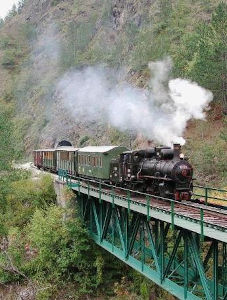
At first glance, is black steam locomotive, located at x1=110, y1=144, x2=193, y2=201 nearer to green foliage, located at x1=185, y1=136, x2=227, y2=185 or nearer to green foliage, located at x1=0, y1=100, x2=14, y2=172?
green foliage, located at x1=185, y1=136, x2=227, y2=185

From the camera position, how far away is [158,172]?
749 inches

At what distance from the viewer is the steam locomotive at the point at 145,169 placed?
1834 cm

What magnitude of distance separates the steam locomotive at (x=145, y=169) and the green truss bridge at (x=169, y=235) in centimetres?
65

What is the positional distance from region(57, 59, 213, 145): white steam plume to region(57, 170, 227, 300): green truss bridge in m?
5.41

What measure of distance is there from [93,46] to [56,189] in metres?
58.0

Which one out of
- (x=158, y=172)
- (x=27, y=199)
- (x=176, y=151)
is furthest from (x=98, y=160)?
(x=27, y=199)

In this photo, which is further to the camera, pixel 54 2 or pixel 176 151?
pixel 54 2

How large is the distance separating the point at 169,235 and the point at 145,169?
461cm

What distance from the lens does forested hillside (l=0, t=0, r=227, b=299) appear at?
24453 millimetres

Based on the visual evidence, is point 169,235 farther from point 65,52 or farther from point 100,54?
point 65,52

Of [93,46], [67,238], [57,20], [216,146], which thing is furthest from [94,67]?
[67,238]

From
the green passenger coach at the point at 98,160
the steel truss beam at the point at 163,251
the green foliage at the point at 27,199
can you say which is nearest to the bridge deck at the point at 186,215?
the steel truss beam at the point at 163,251

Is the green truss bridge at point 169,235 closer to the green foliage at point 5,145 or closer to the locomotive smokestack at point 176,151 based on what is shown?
the locomotive smokestack at point 176,151

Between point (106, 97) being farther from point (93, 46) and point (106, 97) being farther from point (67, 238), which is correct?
point (67, 238)
